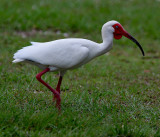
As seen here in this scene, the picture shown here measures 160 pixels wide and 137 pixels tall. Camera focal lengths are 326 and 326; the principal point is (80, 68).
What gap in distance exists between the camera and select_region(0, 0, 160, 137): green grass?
3.98m

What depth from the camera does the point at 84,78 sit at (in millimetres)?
6664

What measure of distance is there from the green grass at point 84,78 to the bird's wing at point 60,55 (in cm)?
64

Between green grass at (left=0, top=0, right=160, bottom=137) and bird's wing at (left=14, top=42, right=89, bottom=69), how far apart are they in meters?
0.64

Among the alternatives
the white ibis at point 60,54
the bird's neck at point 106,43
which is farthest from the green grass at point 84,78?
the bird's neck at point 106,43

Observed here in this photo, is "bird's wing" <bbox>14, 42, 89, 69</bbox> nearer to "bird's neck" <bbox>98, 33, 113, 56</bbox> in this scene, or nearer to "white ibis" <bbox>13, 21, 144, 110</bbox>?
"white ibis" <bbox>13, 21, 144, 110</bbox>

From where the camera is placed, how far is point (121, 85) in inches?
247

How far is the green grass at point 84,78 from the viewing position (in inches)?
157

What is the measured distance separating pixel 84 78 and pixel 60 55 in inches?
87.8

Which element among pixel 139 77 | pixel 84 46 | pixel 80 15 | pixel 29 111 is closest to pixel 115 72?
pixel 139 77

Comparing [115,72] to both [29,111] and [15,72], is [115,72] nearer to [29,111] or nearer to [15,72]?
[15,72]

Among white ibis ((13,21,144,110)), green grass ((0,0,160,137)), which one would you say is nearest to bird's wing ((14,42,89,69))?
white ibis ((13,21,144,110))

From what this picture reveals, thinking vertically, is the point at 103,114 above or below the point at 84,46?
below

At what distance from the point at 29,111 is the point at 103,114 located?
1.01m

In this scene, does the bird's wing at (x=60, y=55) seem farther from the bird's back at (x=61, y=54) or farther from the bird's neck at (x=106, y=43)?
the bird's neck at (x=106, y=43)
